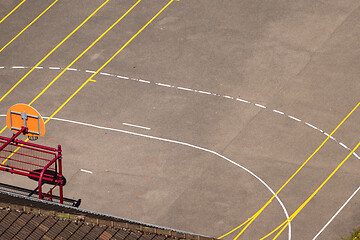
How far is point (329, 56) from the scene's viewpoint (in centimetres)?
7694

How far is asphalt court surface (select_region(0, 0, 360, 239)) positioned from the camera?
6538cm

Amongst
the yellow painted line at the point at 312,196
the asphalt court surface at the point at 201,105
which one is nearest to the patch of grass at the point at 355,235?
the asphalt court surface at the point at 201,105

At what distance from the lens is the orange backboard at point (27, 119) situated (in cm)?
6194

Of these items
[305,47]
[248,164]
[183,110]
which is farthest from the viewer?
[305,47]

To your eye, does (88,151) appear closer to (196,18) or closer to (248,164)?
(248,164)

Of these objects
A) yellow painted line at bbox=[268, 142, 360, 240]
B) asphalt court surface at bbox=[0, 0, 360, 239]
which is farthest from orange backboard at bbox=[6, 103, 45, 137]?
yellow painted line at bbox=[268, 142, 360, 240]

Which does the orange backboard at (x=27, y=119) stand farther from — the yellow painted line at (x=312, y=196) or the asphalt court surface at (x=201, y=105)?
the yellow painted line at (x=312, y=196)

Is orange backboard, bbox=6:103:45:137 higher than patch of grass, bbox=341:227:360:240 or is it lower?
higher

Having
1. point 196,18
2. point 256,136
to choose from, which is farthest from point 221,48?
point 256,136

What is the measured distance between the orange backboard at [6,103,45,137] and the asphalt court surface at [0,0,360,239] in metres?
5.45

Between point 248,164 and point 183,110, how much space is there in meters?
7.17

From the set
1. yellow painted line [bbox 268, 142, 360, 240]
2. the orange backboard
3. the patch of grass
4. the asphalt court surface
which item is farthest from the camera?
the asphalt court surface

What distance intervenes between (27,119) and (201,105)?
14759 mm

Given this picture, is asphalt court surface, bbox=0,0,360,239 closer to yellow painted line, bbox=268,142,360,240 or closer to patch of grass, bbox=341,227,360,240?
yellow painted line, bbox=268,142,360,240
